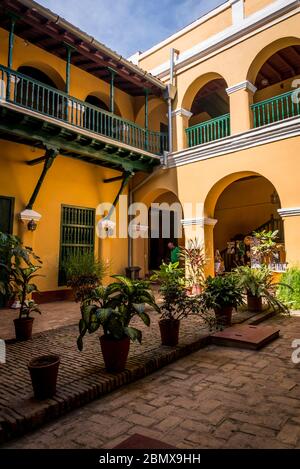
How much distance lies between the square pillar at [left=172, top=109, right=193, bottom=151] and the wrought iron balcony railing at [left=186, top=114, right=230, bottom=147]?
0.69 ft

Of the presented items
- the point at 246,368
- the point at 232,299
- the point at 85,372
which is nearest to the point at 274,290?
the point at 232,299

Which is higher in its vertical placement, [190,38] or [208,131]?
[190,38]

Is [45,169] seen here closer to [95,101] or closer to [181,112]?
[95,101]

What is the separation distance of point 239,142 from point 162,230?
20.7ft

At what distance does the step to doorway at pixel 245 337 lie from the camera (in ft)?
15.3

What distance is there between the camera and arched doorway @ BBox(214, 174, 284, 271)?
13.2 meters

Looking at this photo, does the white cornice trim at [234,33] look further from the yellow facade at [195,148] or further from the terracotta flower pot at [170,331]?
the terracotta flower pot at [170,331]

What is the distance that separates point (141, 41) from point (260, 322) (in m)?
11.4

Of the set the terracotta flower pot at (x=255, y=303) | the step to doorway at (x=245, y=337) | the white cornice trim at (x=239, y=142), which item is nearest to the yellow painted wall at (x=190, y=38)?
the white cornice trim at (x=239, y=142)

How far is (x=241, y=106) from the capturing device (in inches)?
356

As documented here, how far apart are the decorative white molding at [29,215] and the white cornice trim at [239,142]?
4924mm

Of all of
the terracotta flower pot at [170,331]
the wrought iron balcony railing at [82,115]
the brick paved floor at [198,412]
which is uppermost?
the wrought iron balcony railing at [82,115]

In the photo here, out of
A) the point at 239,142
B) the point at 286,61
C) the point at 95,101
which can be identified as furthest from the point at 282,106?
the point at 95,101

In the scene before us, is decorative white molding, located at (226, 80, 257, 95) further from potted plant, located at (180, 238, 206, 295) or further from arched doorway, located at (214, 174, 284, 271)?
arched doorway, located at (214, 174, 284, 271)
